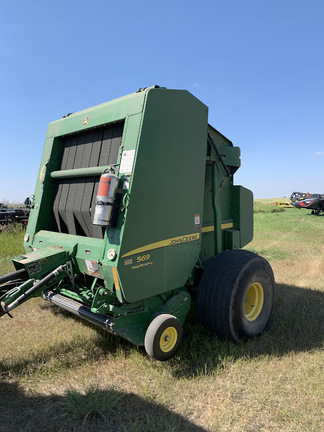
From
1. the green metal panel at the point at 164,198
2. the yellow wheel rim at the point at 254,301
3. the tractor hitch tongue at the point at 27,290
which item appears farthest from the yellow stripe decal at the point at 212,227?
the tractor hitch tongue at the point at 27,290

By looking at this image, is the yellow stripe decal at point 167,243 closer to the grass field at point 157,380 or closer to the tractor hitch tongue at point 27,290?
the tractor hitch tongue at point 27,290

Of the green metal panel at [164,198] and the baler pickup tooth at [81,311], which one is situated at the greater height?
the green metal panel at [164,198]

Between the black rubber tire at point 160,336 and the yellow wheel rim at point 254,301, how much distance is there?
1.31m

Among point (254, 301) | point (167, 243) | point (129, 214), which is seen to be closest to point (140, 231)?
point (129, 214)

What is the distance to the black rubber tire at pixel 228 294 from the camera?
350cm

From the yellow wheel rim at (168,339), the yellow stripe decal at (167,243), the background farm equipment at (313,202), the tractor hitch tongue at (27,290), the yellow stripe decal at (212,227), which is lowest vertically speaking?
the yellow wheel rim at (168,339)

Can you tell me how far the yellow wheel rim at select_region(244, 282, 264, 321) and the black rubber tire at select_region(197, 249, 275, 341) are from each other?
161 millimetres

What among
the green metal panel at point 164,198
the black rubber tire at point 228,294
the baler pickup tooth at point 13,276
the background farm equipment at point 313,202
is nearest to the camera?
the green metal panel at point 164,198

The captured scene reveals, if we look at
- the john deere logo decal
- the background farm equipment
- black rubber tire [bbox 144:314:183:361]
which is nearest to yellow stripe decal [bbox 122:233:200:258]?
black rubber tire [bbox 144:314:183:361]

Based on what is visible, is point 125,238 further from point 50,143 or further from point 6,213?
point 6,213

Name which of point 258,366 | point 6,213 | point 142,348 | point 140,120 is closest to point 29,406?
point 142,348

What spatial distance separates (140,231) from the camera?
3.05 meters

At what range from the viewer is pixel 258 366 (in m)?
3.19

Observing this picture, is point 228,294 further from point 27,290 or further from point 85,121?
point 85,121
